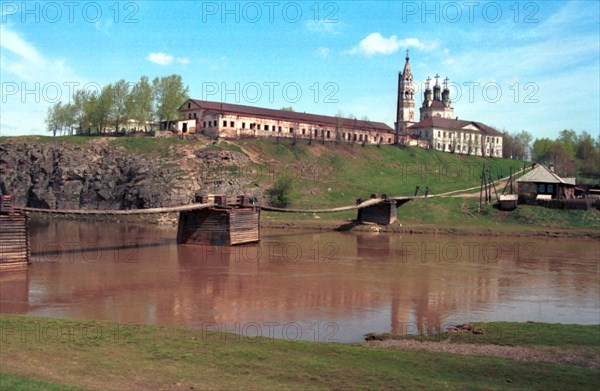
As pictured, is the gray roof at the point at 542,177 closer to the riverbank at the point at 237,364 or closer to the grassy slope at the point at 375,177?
the grassy slope at the point at 375,177

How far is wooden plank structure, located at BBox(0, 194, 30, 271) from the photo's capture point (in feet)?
85.9

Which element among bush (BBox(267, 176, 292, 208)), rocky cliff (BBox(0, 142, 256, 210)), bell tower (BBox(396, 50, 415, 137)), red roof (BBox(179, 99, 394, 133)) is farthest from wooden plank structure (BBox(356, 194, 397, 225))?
bell tower (BBox(396, 50, 415, 137))

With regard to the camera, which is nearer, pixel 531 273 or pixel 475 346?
pixel 475 346

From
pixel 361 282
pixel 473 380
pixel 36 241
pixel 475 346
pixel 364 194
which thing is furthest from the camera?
pixel 364 194

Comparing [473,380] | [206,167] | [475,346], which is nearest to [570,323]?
[475,346]

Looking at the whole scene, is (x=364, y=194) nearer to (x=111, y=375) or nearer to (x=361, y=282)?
(x=361, y=282)

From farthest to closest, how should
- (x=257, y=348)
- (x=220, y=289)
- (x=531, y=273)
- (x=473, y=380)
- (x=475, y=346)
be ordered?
(x=531, y=273), (x=220, y=289), (x=475, y=346), (x=257, y=348), (x=473, y=380)

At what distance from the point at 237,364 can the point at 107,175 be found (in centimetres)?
6485

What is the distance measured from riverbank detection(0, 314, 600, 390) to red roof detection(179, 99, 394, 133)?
243 ft

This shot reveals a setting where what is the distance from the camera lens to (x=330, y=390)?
405 inches

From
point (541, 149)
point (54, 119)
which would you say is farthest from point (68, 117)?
point (541, 149)

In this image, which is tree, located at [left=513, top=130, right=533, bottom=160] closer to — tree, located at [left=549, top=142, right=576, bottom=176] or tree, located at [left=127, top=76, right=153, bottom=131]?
tree, located at [left=549, top=142, right=576, bottom=176]

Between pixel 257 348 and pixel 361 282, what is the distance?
13.1m

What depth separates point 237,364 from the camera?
39.0ft
